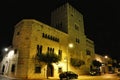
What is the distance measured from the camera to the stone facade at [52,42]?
27203 millimetres

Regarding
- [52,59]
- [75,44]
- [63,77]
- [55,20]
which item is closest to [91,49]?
[75,44]

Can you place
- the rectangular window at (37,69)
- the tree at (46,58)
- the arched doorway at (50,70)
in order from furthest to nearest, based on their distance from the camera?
the arched doorway at (50,70) < the rectangular window at (37,69) < the tree at (46,58)

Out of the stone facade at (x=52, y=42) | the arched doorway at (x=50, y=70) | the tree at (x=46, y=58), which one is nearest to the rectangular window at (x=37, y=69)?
the stone facade at (x=52, y=42)

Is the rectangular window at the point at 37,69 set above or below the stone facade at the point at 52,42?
below

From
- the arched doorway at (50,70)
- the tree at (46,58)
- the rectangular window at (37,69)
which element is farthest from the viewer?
the arched doorway at (50,70)

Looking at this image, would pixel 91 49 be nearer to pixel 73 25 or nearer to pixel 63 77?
pixel 73 25

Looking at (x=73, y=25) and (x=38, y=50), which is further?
(x=73, y=25)

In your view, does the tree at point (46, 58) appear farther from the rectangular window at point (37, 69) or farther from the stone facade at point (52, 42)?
the rectangular window at point (37, 69)

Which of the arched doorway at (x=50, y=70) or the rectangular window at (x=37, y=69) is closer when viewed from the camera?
the rectangular window at (x=37, y=69)

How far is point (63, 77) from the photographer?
76.2 feet

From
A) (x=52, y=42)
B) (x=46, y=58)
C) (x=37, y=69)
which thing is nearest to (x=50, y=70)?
(x=37, y=69)

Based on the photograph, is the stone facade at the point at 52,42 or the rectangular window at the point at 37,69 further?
the rectangular window at the point at 37,69

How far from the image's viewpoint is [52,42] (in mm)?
32500

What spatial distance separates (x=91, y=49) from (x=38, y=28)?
27.0 m
